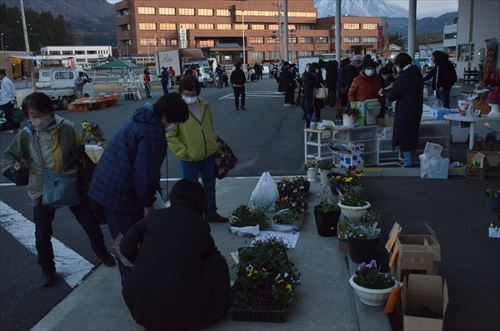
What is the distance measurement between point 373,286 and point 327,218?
1.66m

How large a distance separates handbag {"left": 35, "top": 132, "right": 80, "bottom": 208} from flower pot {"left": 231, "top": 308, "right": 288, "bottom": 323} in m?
1.92

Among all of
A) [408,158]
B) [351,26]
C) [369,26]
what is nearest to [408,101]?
[408,158]

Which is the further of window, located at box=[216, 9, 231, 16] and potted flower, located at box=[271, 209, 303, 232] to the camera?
window, located at box=[216, 9, 231, 16]

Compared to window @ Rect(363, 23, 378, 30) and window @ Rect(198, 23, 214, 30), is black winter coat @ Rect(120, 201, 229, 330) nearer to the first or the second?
window @ Rect(198, 23, 214, 30)

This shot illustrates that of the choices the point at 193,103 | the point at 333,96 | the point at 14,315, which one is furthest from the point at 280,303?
the point at 333,96

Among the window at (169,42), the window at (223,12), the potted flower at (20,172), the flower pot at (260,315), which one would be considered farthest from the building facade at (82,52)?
the flower pot at (260,315)

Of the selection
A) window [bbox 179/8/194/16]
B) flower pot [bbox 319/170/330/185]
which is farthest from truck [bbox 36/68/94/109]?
window [bbox 179/8/194/16]

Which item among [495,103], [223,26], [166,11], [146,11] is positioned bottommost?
[495,103]

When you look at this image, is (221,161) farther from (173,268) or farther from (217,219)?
(173,268)

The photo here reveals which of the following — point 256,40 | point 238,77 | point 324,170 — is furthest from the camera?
point 256,40

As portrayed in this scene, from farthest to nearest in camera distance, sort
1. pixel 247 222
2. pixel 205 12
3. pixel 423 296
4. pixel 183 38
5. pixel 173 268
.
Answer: pixel 205 12, pixel 183 38, pixel 247 222, pixel 423 296, pixel 173 268

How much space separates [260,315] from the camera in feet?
12.6

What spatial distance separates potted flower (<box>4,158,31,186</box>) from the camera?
4560 mm

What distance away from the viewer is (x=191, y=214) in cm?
336
